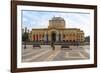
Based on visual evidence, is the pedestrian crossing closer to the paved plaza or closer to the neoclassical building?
the paved plaza

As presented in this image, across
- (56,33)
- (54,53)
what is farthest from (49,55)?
(56,33)

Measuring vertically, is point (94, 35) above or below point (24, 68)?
above

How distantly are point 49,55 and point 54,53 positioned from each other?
0.06 metres

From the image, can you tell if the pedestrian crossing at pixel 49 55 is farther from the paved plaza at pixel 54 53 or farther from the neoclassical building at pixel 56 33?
the neoclassical building at pixel 56 33

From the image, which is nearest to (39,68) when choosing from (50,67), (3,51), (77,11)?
(50,67)

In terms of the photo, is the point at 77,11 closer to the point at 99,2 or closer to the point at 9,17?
the point at 99,2

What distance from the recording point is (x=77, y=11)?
2055 millimetres

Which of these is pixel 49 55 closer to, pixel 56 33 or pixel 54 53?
pixel 54 53

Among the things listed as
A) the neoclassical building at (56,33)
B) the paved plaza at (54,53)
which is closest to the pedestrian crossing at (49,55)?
the paved plaza at (54,53)

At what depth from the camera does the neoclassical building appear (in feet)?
6.44

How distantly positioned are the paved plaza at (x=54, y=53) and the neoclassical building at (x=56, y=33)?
0.08 meters

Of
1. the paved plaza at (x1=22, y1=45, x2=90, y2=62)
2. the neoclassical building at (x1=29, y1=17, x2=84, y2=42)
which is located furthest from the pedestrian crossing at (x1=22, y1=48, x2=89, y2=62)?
the neoclassical building at (x1=29, y1=17, x2=84, y2=42)

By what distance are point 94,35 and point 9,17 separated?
37.1 inches

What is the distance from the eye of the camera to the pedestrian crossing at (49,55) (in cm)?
192
